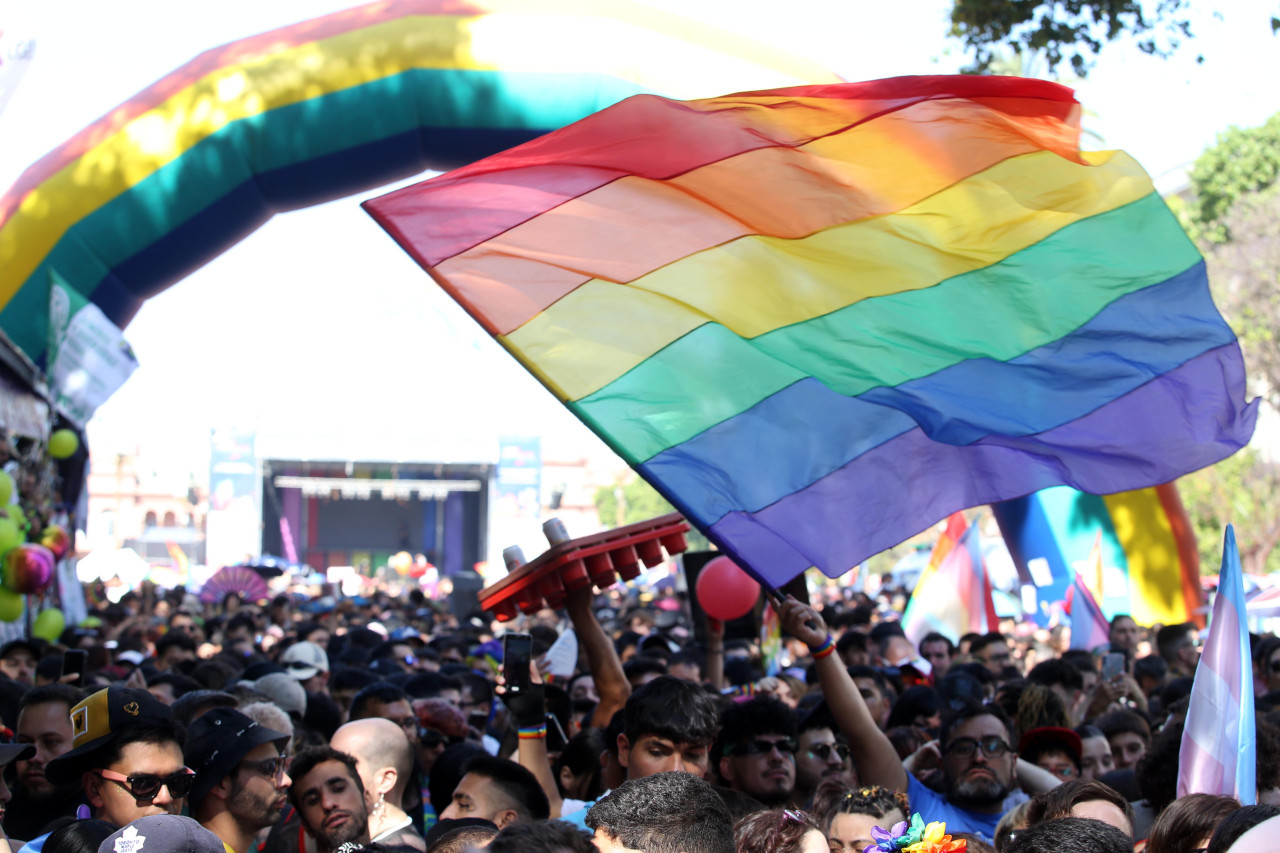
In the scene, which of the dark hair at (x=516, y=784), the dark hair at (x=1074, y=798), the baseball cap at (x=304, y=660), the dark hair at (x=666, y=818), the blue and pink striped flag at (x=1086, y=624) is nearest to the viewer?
the dark hair at (x=666, y=818)

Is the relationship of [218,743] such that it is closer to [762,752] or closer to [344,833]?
[344,833]

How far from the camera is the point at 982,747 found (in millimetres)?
4664

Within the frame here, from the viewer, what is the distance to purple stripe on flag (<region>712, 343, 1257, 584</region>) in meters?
5.12

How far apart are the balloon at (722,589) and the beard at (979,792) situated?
115 inches

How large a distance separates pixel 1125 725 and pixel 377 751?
3.48 meters

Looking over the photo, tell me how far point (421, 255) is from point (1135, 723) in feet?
12.6

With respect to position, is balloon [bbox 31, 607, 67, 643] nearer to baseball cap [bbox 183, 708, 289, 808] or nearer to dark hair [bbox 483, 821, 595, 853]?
baseball cap [bbox 183, 708, 289, 808]

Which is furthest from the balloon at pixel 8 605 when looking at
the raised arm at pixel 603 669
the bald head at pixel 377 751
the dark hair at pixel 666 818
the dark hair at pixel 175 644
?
the dark hair at pixel 666 818

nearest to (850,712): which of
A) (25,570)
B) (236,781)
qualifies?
(236,781)

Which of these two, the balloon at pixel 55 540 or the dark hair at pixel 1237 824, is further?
the balloon at pixel 55 540

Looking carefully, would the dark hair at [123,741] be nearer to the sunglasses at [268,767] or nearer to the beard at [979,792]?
the sunglasses at [268,767]

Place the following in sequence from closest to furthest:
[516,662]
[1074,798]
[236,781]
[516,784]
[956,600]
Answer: [1074,798]
[236,781]
[516,784]
[516,662]
[956,600]

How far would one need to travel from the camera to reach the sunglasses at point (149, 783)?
11.4ft

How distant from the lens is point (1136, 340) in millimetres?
5391
